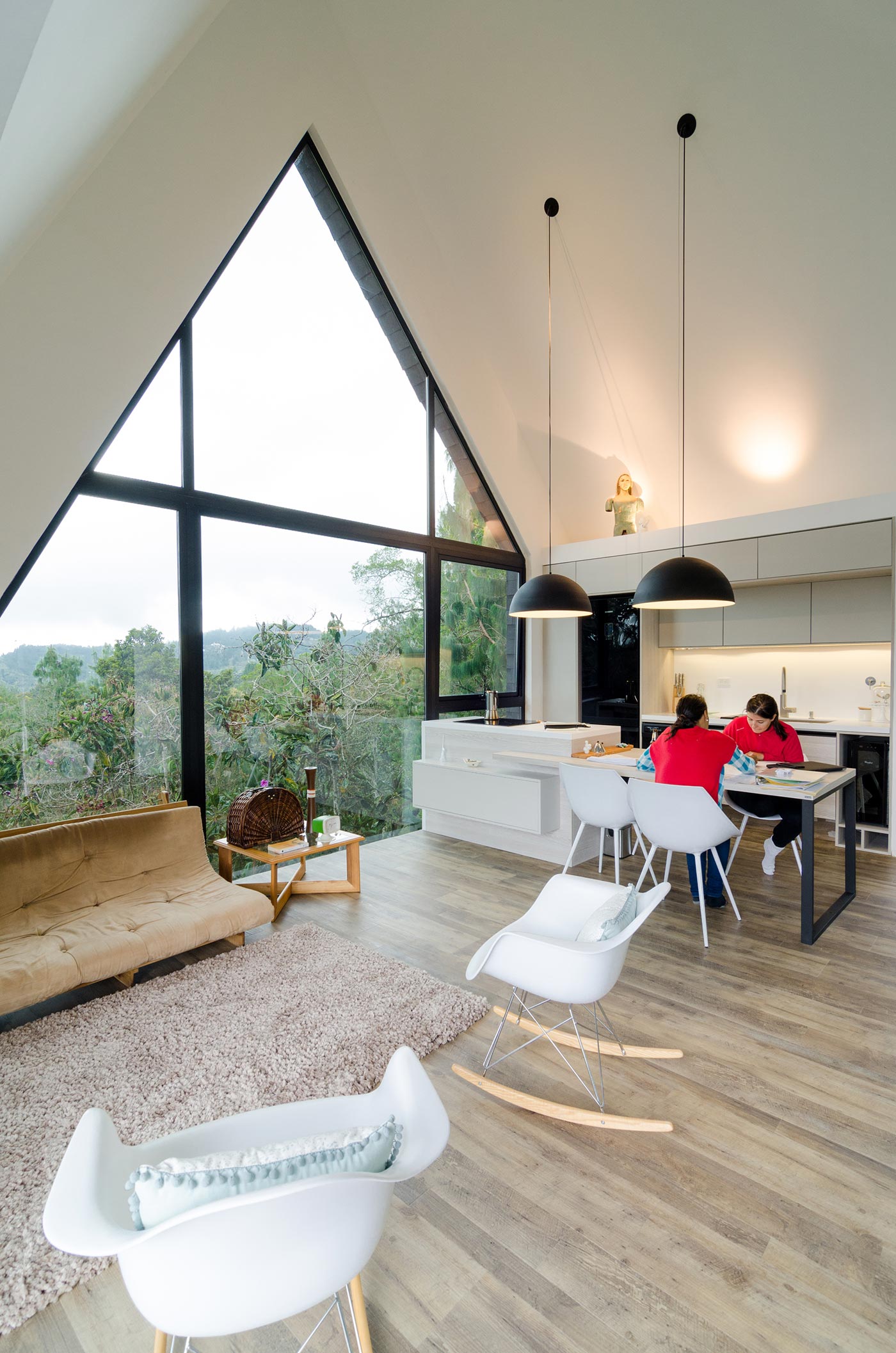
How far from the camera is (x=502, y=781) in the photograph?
4547 mm

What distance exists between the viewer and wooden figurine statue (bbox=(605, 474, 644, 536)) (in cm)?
595

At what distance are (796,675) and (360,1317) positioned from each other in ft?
18.2

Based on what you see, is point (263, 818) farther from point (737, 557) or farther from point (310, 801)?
point (737, 557)

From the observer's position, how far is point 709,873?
3.81 meters

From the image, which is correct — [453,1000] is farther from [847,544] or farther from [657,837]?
[847,544]

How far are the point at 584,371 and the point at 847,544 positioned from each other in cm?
246

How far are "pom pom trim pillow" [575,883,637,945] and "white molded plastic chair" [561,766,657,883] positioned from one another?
1348mm

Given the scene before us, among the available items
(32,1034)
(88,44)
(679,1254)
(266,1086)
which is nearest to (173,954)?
(32,1034)

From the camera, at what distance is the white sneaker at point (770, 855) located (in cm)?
410

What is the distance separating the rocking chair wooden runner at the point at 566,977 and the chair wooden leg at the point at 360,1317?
2.56ft

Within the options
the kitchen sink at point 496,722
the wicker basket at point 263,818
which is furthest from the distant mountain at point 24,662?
the kitchen sink at point 496,722

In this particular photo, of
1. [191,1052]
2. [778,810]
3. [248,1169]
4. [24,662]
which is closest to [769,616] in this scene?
[778,810]

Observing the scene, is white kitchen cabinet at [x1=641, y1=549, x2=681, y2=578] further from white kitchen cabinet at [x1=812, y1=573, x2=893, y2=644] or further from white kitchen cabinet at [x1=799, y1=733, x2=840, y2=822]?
white kitchen cabinet at [x1=799, y1=733, x2=840, y2=822]

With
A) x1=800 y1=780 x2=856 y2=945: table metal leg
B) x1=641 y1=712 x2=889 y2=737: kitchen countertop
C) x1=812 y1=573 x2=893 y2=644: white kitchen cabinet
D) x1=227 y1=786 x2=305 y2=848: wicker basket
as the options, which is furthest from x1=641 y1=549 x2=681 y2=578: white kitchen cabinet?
x1=227 y1=786 x2=305 y2=848: wicker basket
